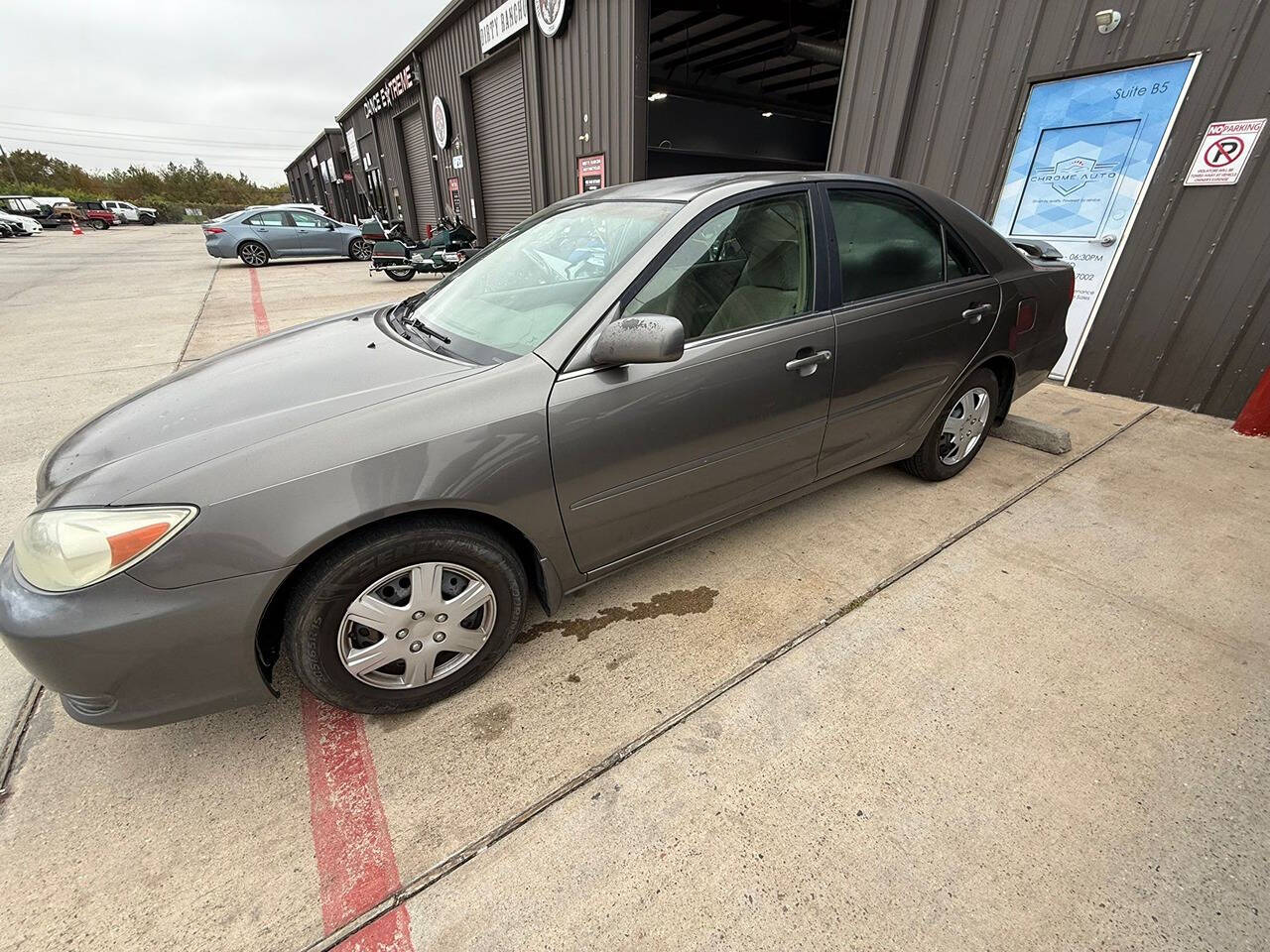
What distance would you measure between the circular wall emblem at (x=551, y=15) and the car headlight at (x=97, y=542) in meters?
10.3

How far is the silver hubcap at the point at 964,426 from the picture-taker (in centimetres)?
304

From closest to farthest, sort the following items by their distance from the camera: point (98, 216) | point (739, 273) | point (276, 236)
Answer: point (739, 273) → point (276, 236) → point (98, 216)

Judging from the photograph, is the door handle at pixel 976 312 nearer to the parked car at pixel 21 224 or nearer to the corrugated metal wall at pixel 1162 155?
the corrugated metal wall at pixel 1162 155

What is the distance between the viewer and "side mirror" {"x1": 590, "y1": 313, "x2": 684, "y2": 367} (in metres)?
1.63

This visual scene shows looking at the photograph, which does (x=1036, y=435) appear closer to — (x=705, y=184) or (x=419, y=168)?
(x=705, y=184)

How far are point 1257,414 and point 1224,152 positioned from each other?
68.7 inches

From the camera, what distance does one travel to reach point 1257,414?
373cm

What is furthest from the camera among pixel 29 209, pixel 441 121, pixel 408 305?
pixel 29 209

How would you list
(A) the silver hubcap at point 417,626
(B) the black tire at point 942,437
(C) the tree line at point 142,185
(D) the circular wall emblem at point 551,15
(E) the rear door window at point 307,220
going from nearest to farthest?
(A) the silver hubcap at point 417,626, (B) the black tire at point 942,437, (D) the circular wall emblem at point 551,15, (E) the rear door window at point 307,220, (C) the tree line at point 142,185

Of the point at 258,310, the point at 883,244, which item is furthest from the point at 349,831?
the point at 258,310

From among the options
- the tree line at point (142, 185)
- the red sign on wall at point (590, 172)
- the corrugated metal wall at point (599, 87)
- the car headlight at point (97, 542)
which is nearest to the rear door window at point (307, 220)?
the corrugated metal wall at point (599, 87)

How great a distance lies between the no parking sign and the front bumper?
5812 mm

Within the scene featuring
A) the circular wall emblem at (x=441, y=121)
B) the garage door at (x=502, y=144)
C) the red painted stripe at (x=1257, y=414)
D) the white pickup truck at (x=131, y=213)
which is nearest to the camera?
the red painted stripe at (x=1257, y=414)

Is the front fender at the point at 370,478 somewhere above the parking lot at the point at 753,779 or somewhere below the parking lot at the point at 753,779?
above
